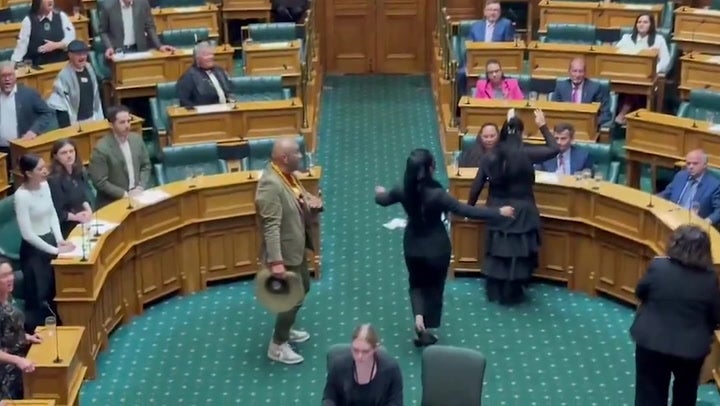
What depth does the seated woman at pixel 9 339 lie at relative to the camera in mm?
6301

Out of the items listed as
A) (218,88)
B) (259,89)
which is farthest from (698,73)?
(218,88)

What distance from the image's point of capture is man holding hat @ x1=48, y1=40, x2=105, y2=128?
1022cm

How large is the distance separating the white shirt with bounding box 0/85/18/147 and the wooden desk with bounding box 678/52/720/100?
604cm

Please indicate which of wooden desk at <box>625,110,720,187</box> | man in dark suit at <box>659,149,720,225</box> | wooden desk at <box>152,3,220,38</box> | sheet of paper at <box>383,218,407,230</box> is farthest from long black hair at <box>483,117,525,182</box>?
wooden desk at <box>152,3,220,38</box>

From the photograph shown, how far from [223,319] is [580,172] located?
9.67 feet

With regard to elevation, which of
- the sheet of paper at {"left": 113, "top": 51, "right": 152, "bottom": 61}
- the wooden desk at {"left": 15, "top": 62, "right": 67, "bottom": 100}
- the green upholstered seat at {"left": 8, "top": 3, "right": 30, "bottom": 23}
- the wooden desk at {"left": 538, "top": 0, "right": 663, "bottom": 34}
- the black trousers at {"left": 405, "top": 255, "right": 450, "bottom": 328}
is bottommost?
the black trousers at {"left": 405, "top": 255, "right": 450, "bottom": 328}

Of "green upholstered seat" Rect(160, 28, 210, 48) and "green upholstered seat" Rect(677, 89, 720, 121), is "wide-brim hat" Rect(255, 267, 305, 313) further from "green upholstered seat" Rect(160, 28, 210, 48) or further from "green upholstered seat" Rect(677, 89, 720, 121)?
"green upholstered seat" Rect(160, 28, 210, 48)

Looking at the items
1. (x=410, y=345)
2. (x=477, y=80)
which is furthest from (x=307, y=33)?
(x=410, y=345)

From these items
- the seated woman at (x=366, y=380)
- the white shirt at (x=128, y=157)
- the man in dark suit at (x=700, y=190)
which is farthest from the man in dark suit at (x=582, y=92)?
the seated woman at (x=366, y=380)

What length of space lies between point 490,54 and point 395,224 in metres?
2.71

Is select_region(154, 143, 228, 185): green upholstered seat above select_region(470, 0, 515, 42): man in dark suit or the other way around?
Answer: the other way around

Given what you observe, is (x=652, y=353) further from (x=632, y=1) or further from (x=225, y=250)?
(x=632, y=1)

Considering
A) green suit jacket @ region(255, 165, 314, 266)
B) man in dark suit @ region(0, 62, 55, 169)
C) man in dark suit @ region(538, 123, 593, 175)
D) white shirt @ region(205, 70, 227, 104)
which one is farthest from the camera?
white shirt @ region(205, 70, 227, 104)

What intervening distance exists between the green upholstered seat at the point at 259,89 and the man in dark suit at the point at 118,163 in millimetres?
2480
